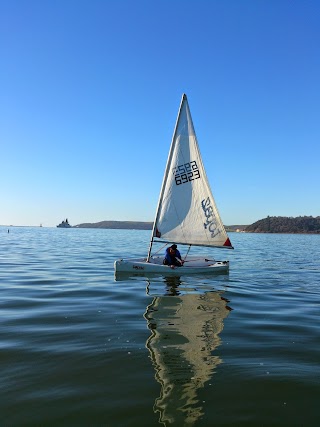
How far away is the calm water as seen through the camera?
5.93m

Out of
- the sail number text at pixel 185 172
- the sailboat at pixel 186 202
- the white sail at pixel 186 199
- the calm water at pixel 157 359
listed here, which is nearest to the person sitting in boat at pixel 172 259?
the sailboat at pixel 186 202

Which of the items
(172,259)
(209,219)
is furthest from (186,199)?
(172,259)

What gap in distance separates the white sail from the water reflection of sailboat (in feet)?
28.1

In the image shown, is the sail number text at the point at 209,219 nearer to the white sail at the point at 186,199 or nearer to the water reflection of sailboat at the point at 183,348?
the white sail at the point at 186,199

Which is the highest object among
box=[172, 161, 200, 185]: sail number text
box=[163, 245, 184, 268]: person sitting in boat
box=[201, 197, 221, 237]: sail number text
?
box=[172, 161, 200, 185]: sail number text

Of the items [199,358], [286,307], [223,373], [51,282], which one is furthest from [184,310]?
[51,282]

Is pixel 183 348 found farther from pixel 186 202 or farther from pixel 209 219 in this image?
pixel 209 219

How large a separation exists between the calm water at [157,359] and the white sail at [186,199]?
306 inches

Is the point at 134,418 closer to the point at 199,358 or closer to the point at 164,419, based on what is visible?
the point at 164,419

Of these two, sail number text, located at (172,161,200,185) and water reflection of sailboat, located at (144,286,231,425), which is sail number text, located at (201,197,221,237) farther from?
water reflection of sailboat, located at (144,286,231,425)

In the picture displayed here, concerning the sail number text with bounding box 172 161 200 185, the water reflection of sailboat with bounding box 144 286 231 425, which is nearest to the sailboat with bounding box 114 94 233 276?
the sail number text with bounding box 172 161 200 185

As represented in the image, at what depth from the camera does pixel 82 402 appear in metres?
6.19

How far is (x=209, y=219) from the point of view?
24359 mm

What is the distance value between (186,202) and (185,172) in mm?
1978
